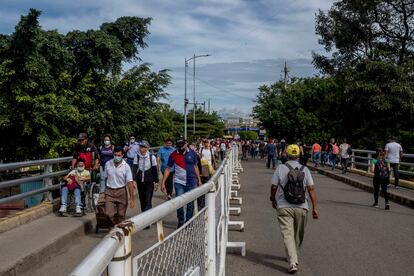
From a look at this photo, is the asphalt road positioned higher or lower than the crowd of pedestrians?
lower

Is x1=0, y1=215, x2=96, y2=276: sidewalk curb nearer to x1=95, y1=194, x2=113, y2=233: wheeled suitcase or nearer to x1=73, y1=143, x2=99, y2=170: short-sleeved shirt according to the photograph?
x1=95, y1=194, x2=113, y2=233: wheeled suitcase

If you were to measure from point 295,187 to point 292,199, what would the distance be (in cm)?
17

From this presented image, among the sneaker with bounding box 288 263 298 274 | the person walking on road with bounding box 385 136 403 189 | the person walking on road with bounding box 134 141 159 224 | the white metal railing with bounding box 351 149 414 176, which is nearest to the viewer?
the sneaker with bounding box 288 263 298 274

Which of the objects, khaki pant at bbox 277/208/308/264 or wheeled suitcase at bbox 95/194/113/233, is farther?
wheeled suitcase at bbox 95/194/113/233

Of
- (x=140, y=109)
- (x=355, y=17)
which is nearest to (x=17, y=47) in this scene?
(x=140, y=109)

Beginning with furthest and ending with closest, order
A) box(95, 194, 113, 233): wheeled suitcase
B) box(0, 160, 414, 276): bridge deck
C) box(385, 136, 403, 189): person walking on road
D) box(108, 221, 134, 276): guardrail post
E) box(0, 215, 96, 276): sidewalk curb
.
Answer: box(385, 136, 403, 189): person walking on road
box(95, 194, 113, 233): wheeled suitcase
box(0, 160, 414, 276): bridge deck
box(0, 215, 96, 276): sidewalk curb
box(108, 221, 134, 276): guardrail post

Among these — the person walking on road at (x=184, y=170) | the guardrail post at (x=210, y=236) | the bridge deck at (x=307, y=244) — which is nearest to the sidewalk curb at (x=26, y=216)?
the bridge deck at (x=307, y=244)

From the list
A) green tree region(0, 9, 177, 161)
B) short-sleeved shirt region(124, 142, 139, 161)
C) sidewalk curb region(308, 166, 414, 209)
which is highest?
green tree region(0, 9, 177, 161)

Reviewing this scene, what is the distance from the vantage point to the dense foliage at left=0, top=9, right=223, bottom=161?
16.7 m

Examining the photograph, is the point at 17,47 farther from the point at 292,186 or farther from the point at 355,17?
the point at 355,17

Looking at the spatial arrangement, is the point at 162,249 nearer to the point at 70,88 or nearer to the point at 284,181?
the point at 284,181

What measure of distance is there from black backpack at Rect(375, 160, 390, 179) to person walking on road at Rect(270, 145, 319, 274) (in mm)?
6402

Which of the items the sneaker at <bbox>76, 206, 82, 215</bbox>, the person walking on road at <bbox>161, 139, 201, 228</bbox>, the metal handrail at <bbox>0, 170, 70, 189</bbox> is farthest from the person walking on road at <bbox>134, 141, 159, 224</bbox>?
the metal handrail at <bbox>0, 170, 70, 189</bbox>

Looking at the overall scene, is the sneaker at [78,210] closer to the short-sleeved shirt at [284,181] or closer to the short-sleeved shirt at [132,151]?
the short-sleeved shirt at [132,151]
